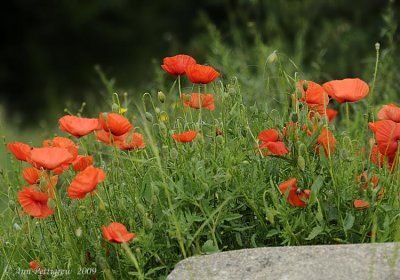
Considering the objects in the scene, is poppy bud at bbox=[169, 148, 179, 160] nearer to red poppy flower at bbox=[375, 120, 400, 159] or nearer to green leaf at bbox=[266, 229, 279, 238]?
green leaf at bbox=[266, 229, 279, 238]

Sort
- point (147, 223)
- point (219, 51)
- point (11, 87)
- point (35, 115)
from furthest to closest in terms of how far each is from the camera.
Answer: point (11, 87)
point (35, 115)
point (219, 51)
point (147, 223)

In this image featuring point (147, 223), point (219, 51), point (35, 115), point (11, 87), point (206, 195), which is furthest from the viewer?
point (11, 87)

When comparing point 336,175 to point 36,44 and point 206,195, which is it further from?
point 36,44

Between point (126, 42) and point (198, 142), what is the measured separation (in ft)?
38.0

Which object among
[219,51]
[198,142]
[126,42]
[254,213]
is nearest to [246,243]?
[254,213]

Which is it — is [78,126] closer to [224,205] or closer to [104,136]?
[104,136]

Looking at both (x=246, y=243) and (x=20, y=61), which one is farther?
(x=20, y=61)

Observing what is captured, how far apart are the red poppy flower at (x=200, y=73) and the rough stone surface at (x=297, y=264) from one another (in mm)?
582

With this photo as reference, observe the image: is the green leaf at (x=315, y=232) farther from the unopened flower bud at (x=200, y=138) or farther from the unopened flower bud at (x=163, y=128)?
the unopened flower bud at (x=163, y=128)

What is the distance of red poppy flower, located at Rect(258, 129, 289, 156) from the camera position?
2633 mm

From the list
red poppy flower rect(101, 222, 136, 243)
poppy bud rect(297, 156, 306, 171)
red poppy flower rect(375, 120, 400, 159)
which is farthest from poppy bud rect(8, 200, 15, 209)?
red poppy flower rect(375, 120, 400, 159)

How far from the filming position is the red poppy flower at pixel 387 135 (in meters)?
2.71

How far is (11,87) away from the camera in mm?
14047

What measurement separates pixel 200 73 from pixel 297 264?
709 mm
